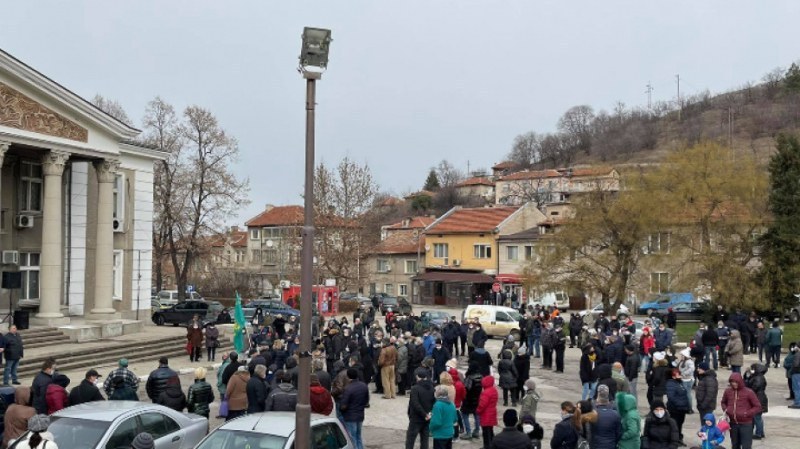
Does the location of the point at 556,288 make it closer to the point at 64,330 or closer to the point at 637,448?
the point at 64,330

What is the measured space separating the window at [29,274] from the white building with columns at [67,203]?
0.12 ft

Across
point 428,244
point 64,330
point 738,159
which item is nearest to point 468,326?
point 64,330

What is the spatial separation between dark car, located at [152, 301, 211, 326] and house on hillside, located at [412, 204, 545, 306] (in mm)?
27053

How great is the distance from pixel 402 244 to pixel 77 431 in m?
61.3

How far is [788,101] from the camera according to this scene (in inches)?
5084

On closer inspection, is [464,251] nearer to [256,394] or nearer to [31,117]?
[31,117]

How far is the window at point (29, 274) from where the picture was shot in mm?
30156

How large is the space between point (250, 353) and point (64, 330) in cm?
1246

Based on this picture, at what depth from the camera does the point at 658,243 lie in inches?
1618

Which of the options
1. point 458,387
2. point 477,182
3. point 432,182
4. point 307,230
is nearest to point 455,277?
point 458,387

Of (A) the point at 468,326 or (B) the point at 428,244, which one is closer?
(A) the point at 468,326

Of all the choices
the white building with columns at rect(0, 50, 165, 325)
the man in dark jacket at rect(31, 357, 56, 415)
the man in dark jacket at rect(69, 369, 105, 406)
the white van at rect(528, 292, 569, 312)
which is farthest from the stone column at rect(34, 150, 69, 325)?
the white van at rect(528, 292, 569, 312)

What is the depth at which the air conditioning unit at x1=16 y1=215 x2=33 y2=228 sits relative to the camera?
2953cm

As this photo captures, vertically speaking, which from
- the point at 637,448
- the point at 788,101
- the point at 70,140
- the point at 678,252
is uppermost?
the point at 788,101
